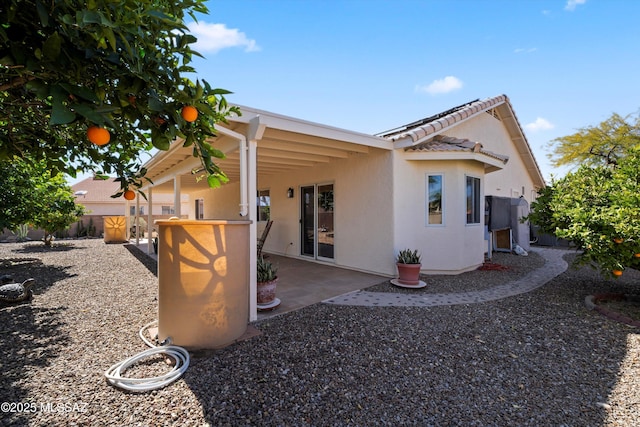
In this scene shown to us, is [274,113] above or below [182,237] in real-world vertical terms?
above

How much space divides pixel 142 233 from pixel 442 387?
734 inches

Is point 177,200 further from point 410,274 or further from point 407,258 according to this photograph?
point 410,274

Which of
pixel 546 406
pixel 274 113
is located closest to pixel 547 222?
pixel 546 406

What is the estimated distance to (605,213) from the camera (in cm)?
425

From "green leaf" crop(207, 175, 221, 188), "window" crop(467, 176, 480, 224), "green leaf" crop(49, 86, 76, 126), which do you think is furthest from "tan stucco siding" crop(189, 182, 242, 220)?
"green leaf" crop(49, 86, 76, 126)

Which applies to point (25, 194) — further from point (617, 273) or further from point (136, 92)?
point (617, 273)

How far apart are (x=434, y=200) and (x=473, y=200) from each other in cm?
138

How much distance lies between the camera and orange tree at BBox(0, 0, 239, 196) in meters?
1.18

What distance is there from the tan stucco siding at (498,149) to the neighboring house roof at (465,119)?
261 millimetres

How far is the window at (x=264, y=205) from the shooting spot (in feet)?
34.8

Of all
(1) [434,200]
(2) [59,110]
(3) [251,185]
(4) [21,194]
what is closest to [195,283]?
(3) [251,185]

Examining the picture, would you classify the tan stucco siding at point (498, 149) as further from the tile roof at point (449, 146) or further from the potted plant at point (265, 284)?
the potted plant at point (265, 284)

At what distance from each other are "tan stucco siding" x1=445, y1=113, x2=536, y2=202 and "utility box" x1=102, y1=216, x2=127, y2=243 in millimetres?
14928

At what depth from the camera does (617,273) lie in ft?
14.0
